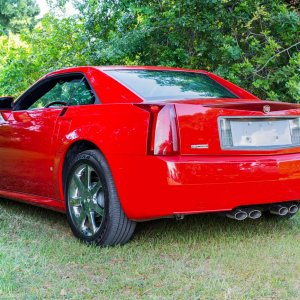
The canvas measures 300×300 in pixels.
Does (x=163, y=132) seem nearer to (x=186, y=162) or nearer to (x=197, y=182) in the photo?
(x=186, y=162)

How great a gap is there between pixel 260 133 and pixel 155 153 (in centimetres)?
77

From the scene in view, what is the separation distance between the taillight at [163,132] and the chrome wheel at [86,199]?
658 millimetres

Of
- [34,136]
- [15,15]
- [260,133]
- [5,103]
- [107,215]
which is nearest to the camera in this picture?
[260,133]

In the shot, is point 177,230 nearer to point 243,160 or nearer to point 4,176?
point 243,160

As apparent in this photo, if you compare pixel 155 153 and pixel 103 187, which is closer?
pixel 155 153

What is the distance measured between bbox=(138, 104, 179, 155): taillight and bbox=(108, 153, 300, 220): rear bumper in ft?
Result: 0.20

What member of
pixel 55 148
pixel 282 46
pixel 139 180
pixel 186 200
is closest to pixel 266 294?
pixel 186 200

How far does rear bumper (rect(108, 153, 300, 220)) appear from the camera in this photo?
345 cm

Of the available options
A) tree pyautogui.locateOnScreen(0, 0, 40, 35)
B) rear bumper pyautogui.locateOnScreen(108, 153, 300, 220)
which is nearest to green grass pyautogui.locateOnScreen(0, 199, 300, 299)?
rear bumper pyautogui.locateOnScreen(108, 153, 300, 220)

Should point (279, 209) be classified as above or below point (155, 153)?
below

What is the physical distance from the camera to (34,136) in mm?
4633

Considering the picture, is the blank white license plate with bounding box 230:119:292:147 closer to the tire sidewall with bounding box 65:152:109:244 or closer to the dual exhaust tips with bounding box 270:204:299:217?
the dual exhaust tips with bounding box 270:204:299:217

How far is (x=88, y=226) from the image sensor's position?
414 cm

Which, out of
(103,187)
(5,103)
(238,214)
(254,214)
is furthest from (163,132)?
(5,103)
